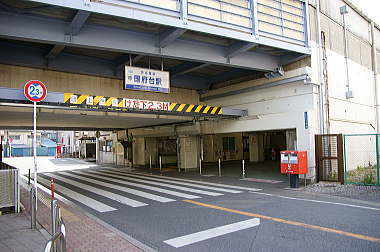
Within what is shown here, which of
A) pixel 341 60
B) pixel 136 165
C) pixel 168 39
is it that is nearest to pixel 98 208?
pixel 168 39

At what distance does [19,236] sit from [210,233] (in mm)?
3894

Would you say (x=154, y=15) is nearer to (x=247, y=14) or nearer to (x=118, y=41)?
(x=118, y=41)

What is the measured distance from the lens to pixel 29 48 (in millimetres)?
11398

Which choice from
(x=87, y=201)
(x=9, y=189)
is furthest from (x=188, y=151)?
(x=9, y=189)

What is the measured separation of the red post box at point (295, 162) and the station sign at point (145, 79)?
228 inches

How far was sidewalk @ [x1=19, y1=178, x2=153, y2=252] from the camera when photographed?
5.09 m

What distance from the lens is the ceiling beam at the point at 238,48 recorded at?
440 inches

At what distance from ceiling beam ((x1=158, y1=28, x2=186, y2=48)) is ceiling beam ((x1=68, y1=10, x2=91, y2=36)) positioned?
2777mm

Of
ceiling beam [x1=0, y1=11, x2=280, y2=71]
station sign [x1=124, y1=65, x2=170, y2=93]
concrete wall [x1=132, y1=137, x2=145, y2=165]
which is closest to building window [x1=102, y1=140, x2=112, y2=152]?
concrete wall [x1=132, y1=137, x2=145, y2=165]

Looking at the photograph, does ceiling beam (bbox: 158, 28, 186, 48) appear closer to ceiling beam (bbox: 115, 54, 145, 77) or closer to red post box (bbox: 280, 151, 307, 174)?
ceiling beam (bbox: 115, 54, 145, 77)

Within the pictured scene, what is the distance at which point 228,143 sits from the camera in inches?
1060

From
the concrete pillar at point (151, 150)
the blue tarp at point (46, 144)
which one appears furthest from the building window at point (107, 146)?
the blue tarp at point (46, 144)

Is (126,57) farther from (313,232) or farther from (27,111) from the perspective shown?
(313,232)

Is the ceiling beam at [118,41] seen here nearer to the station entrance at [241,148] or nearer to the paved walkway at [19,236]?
the paved walkway at [19,236]
